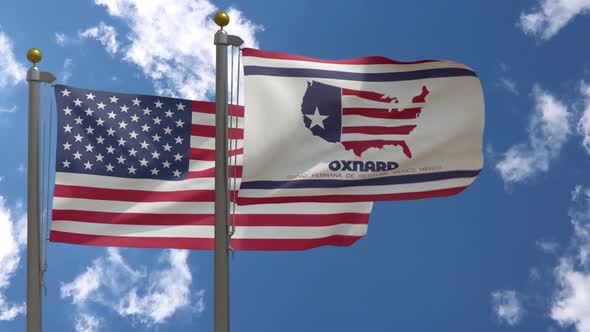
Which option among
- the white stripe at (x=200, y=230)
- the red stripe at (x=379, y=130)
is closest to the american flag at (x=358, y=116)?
the red stripe at (x=379, y=130)

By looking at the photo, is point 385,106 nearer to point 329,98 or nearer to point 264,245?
point 329,98

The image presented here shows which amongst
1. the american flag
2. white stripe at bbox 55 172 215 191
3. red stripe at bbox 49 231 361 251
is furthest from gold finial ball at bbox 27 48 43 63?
the american flag

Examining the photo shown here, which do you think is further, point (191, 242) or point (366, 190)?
point (191, 242)

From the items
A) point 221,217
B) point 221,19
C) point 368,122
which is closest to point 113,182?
point 221,217

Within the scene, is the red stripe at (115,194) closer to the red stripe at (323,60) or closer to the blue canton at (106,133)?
the blue canton at (106,133)

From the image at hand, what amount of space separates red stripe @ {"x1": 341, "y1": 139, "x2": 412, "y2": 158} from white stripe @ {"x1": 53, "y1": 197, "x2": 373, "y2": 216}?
555 millimetres

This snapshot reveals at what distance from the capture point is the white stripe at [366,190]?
786 cm

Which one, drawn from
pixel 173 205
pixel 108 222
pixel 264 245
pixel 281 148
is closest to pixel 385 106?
pixel 281 148

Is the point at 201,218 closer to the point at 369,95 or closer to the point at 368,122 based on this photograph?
the point at 368,122

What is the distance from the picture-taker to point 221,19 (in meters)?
7.55

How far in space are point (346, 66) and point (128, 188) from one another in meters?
2.55

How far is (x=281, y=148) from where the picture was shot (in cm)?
786

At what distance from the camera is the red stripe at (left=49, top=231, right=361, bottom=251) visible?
8336 mm

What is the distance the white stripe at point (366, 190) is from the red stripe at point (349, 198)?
0.03m
